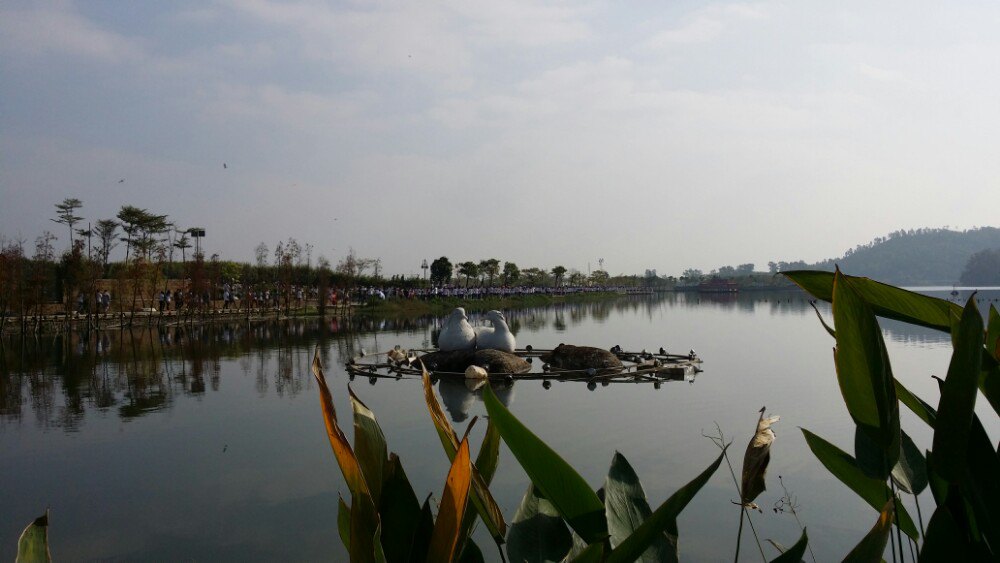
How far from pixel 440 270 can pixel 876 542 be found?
51742 millimetres

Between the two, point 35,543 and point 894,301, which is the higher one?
point 894,301

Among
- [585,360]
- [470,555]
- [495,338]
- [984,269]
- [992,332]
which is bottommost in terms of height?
[585,360]

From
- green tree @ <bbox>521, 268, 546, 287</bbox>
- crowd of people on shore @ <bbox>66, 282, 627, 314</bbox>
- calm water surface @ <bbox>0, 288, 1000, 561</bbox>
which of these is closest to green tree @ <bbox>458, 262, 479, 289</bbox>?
crowd of people on shore @ <bbox>66, 282, 627, 314</bbox>

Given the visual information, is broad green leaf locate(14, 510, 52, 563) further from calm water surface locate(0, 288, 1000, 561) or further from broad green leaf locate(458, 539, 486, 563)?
calm water surface locate(0, 288, 1000, 561)

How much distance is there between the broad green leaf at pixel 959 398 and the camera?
0.69 meters

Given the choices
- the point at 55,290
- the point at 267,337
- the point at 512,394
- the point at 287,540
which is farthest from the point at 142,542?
the point at 55,290

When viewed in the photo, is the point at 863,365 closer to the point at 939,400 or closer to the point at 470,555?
the point at 939,400

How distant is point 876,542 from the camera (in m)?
0.71

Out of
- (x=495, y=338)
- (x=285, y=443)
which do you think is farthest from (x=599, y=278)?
(x=285, y=443)

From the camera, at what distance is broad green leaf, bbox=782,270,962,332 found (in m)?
0.86

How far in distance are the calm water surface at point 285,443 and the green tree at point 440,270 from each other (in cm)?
3452

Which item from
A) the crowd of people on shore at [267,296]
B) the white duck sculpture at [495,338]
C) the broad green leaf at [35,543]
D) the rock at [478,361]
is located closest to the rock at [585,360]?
the rock at [478,361]

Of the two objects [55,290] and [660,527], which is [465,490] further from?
[55,290]

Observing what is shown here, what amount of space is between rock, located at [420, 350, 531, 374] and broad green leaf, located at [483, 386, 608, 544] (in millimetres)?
12162
